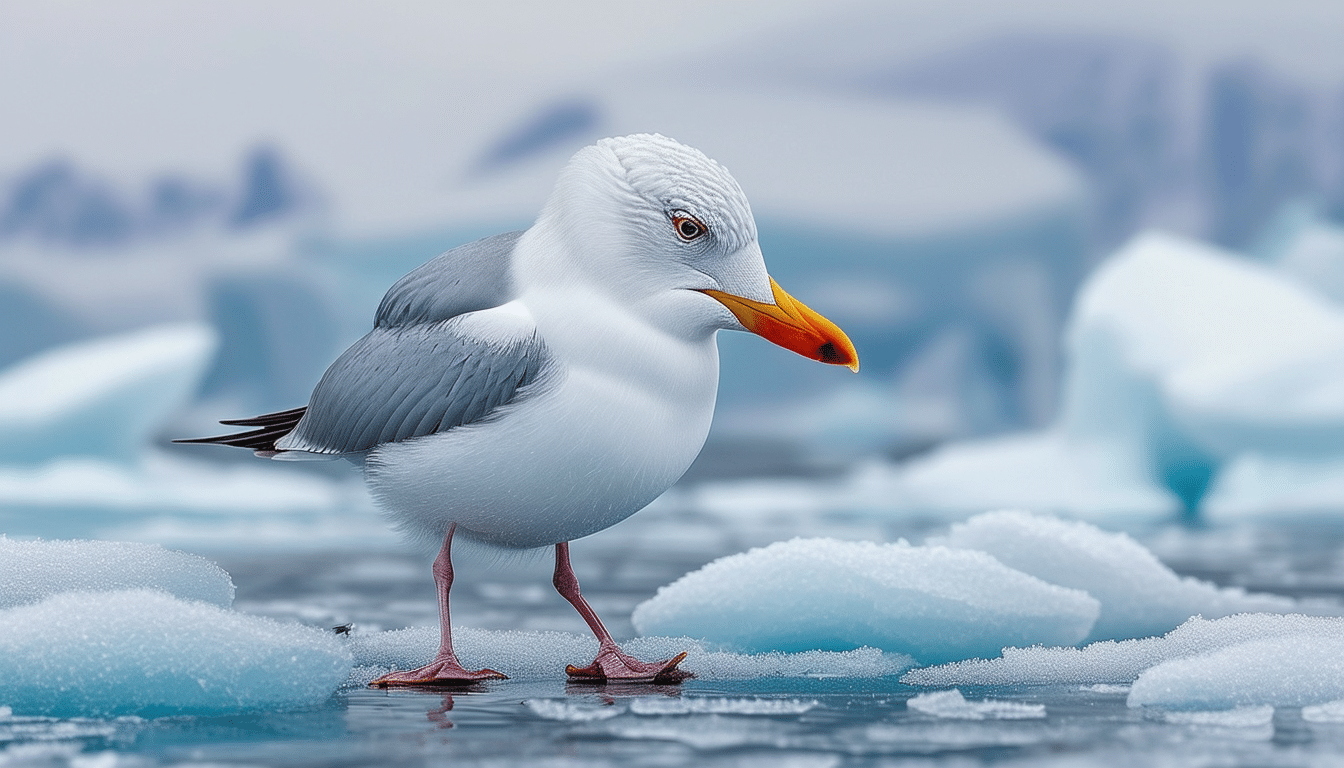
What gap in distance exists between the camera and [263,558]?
7723 millimetres

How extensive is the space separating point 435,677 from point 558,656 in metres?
0.47

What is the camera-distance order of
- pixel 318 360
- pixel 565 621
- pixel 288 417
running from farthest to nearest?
pixel 318 360
pixel 565 621
pixel 288 417

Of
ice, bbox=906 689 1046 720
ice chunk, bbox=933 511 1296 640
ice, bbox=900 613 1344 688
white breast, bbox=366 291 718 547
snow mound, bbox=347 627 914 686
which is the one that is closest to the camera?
ice, bbox=906 689 1046 720

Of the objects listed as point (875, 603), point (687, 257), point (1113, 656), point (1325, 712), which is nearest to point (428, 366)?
point (687, 257)

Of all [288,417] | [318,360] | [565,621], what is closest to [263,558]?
[565,621]

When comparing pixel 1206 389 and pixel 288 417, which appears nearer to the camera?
pixel 288 417

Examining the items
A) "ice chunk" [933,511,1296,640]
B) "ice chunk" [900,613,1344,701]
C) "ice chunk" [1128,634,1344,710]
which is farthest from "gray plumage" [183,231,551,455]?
"ice chunk" [933,511,1296,640]

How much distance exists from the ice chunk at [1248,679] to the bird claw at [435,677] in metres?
1.46

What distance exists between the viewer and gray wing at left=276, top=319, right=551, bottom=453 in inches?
121

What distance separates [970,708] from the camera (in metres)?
2.80

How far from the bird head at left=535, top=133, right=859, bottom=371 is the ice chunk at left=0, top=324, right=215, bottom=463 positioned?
11.6m

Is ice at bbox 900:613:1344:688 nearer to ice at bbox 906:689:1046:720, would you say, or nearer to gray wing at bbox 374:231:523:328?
ice at bbox 906:689:1046:720

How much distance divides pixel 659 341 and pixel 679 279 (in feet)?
0.49

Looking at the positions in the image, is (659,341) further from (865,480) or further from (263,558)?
(865,480)
